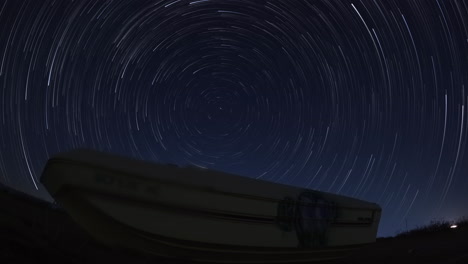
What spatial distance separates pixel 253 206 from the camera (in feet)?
28.6

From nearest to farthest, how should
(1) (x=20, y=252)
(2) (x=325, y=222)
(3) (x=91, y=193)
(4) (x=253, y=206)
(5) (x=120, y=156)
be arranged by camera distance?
(1) (x=20, y=252) → (3) (x=91, y=193) → (5) (x=120, y=156) → (4) (x=253, y=206) → (2) (x=325, y=222)

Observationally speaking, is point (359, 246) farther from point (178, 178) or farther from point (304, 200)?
point (178, 178)

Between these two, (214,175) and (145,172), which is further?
(214,175)

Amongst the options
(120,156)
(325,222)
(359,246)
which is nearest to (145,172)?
(120,156)

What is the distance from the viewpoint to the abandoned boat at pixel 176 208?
7113 mm

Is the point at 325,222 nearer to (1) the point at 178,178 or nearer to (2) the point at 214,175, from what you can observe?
(2) the point at 214,175

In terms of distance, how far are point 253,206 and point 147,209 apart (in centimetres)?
278

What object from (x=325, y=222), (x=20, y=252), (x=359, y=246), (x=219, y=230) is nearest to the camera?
(x=20, y=252)

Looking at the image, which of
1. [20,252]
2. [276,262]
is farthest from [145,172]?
[276,262]

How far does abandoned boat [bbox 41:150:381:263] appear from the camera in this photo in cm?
711

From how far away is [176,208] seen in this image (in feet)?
25.0

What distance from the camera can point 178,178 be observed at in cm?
773

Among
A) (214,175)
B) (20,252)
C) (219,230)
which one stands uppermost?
(214,175)

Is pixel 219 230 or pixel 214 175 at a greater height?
pixel 214 175
